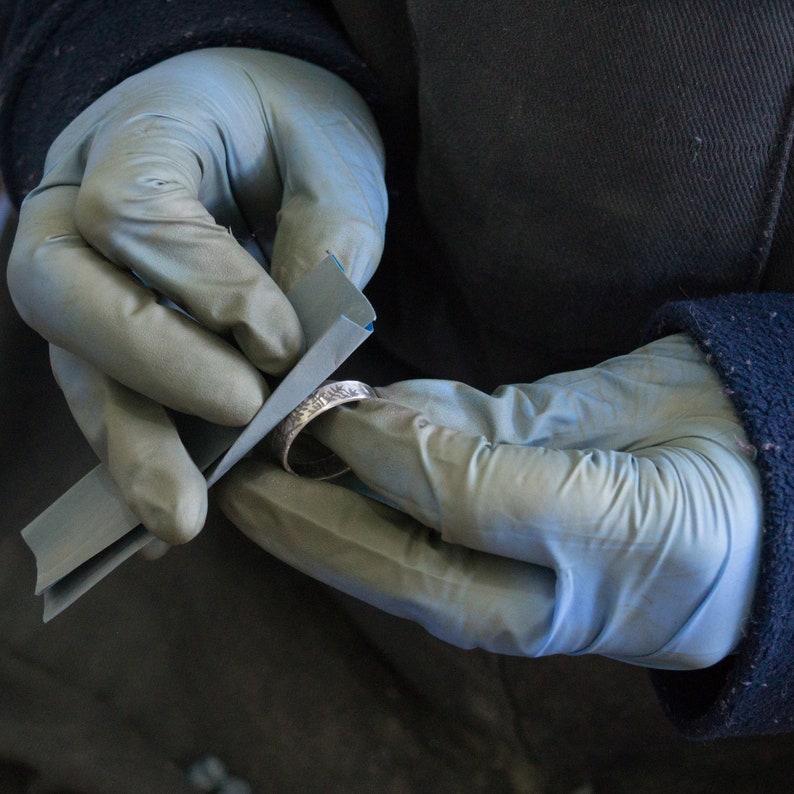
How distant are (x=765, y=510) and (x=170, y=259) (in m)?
0.47

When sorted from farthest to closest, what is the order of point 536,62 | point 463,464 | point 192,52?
1. point 192,52
2. point 536,62
3. point 463,464

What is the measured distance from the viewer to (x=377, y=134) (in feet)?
2.78

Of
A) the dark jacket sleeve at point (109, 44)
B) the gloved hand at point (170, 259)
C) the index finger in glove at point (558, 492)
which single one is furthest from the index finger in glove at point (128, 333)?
the dark jacket sleeve at point (109, 44)

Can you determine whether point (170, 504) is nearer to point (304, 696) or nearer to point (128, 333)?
point (128, 333)

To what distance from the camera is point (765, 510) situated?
0.52 metres

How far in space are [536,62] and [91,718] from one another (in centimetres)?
75

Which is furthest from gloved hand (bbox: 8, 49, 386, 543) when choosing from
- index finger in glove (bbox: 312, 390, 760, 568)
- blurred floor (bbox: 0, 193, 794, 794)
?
blurred floor (bbox: 0, 193, 794, 794)

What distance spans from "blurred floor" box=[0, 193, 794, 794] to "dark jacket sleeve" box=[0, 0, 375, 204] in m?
0.47

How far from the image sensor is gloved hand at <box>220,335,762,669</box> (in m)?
0.53

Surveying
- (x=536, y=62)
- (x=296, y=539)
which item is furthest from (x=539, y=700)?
(x=536, y=62)

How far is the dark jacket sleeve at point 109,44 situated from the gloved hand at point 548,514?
457 mm

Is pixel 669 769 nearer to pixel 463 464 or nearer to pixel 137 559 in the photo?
pixel 463 464

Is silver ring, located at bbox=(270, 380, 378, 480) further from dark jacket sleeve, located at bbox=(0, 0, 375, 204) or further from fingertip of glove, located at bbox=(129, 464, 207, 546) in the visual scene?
dark jacket sleeve, located at bbox=(0, 0, 375, 204)

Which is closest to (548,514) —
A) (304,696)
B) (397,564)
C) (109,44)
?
(397,564)
